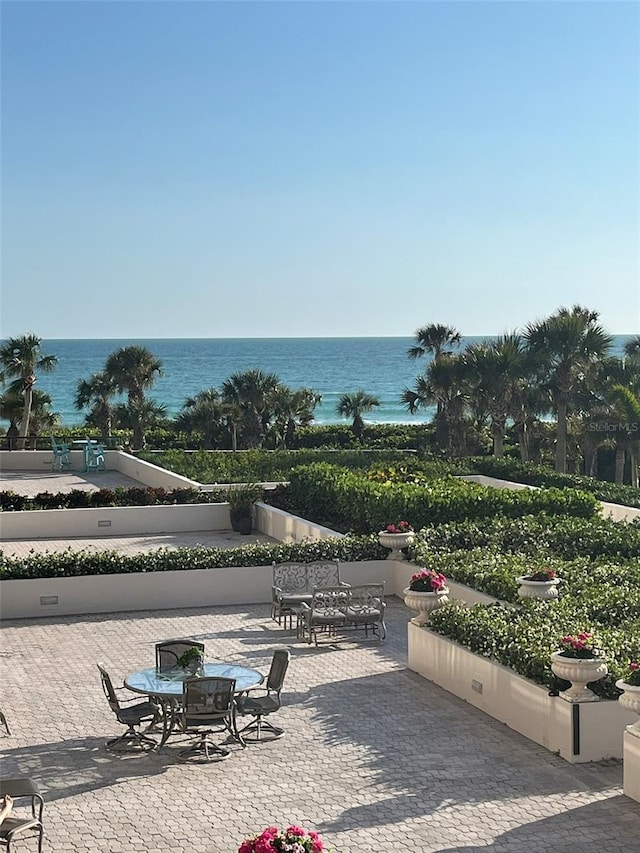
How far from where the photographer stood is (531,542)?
17.5m

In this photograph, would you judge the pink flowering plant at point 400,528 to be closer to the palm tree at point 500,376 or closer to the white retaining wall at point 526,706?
the white retaining wall at point 526,706

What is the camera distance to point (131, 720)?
417 inches

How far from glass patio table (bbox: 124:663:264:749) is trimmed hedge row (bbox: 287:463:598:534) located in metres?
9.00

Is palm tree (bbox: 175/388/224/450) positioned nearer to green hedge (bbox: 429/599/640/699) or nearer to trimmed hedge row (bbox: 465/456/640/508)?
trimmed hedge row (bbox: 465/456/640/508)

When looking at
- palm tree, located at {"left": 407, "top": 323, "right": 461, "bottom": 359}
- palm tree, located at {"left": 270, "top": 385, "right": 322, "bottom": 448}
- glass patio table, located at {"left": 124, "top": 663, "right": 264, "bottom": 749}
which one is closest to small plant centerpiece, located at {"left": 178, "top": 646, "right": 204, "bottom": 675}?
glass patio table, located at {"left": 124, "top": 663, "right": 264, "bottom": 749}

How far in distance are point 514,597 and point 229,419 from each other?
25.8 meters

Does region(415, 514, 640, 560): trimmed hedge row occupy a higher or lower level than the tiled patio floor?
higher

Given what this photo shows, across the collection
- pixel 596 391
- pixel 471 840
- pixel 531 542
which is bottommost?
pixel 471 840

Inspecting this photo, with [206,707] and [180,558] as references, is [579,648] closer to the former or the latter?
[206,707]

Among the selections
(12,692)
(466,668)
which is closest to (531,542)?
(466,668)

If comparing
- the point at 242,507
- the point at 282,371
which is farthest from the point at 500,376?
the point at 282,371

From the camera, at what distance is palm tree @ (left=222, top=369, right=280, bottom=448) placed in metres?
38.6

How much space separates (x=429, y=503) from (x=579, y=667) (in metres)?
10.1

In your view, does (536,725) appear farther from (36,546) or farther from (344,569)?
(36,546)
